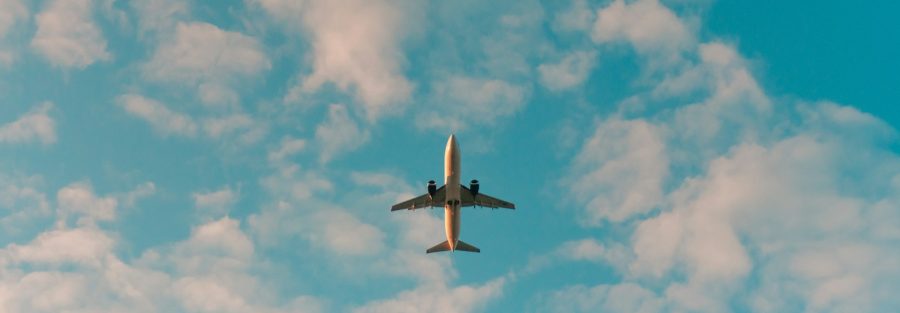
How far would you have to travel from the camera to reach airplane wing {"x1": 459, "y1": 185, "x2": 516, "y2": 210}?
124m

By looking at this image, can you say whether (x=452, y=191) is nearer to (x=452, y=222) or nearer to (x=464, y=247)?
(x=452, y=222)

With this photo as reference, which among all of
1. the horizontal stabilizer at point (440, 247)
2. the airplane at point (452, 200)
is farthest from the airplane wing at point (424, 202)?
the horizontal stabilizer at point (440, 247)

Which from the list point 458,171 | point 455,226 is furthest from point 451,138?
point 455,226

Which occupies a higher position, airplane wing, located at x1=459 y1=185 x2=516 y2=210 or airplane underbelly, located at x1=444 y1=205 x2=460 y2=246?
airplane wing, located at x1=459 y1=185 x2=516 y2=210

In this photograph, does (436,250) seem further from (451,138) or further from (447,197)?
(451,138)

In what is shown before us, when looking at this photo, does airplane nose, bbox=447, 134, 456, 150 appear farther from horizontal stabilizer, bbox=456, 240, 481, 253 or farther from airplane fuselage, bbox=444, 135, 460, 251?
horizontal stabilizer, bbox=456, 240, 481, 253

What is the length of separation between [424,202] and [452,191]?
1054 cm

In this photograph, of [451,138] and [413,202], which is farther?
[413,202]

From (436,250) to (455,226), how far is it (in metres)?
10.8

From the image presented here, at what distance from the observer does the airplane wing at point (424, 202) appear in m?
123

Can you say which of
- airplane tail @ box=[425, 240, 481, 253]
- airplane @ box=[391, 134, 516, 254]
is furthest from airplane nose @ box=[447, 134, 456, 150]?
airplane tail @ box=[425, 240, 481, 253]

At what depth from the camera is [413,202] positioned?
128000 millimetres

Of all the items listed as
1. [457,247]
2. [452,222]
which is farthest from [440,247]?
[452,222]

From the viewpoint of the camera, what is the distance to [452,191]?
386 feet
